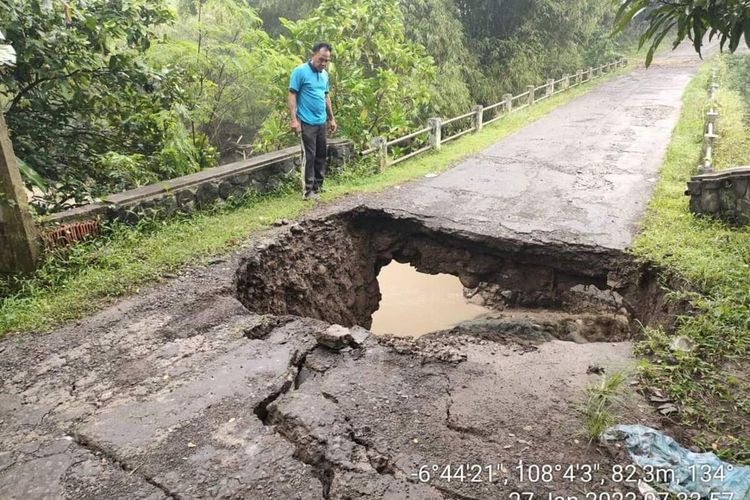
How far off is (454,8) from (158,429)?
15686mm

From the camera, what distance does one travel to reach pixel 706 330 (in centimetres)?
421

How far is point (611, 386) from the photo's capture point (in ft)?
12.0

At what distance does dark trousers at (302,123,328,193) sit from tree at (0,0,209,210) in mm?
1755

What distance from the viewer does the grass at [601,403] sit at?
3205mm

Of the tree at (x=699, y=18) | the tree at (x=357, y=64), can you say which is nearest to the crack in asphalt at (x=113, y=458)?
the tree at (x=699, y=18)

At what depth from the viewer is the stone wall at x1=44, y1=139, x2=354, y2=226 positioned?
6078 millimetres

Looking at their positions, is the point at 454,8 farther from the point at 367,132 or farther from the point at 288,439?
the point at 288,439

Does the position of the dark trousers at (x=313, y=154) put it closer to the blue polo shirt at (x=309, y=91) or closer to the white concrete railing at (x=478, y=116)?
the blue polo shirt at (x=309, y=91)

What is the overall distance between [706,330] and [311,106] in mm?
5321

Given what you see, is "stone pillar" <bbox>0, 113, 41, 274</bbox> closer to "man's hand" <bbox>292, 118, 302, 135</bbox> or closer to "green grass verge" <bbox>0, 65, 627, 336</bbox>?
"green grass verge" <bbox>0, 65, 627, 336</bbox>

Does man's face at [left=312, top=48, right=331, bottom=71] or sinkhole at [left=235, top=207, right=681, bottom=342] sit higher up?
man's face at [left=312, top=48, right=331, bottom=71]

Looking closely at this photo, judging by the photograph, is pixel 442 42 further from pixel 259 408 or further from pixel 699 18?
pixel 259 408

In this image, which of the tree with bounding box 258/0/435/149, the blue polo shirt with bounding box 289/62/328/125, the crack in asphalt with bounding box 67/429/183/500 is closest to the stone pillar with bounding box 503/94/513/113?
the tree with bounding box 258/0/435/149

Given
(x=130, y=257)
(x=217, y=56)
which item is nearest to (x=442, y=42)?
(x=217, y=56)
